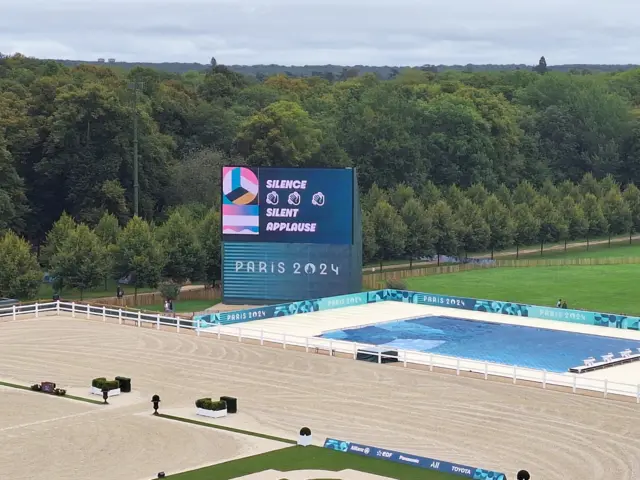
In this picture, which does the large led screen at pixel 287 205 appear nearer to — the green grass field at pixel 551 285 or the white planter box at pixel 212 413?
the green grass field at pixel 551 285

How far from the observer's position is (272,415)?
47.7 m

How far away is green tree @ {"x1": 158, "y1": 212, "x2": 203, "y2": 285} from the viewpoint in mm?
87562

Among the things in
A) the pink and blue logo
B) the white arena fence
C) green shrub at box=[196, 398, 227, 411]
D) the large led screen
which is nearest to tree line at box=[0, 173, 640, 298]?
the white arena fence

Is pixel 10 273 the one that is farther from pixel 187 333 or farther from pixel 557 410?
Answer: pixel 557 410

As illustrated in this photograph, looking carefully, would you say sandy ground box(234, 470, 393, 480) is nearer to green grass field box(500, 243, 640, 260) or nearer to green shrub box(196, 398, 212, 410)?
green shrub box(196, 398, 212, 410)

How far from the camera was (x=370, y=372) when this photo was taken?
5597 centimetres

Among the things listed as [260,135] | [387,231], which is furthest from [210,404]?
[260,135]

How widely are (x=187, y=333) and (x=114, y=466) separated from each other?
26.0m

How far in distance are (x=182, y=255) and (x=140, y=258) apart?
3.61 meters

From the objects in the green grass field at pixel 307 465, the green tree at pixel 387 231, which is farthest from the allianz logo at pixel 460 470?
the green tree at pixel 387 231

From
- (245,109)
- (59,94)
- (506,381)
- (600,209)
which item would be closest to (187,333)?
(506,381)

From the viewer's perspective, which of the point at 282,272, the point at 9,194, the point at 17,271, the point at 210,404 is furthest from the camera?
the point at 9,194

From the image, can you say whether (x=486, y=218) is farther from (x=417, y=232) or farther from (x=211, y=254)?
(x=211, y=254)

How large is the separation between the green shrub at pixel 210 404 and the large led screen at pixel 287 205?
1137 inches
